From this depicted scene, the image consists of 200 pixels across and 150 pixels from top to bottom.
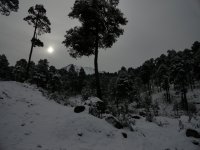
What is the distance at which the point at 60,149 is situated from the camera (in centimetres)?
675

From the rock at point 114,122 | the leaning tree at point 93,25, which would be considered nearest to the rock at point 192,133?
the rock at point 114,122

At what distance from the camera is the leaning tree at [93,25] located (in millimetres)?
15758

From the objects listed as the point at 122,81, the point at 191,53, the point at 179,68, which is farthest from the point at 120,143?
the point at 191,53

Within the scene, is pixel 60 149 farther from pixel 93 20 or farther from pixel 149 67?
pixel 149 67

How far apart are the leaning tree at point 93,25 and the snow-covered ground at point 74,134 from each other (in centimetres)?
643

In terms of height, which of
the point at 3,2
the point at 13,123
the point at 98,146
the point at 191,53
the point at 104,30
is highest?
the point at 191,53

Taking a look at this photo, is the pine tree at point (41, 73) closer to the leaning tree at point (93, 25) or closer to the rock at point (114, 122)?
the leaning tree at point (93, 25)

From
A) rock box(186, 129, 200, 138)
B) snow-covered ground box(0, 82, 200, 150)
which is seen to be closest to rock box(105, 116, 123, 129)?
snow-covered ground box(0, 82, 200, 150)

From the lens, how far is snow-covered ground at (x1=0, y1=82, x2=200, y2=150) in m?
7.19

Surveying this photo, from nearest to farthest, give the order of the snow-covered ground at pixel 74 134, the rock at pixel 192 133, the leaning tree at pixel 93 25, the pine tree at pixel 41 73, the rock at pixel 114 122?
the snow-covered ground at pixel 74 134
the rock at pixel 192 133
the rock at pixel 114 122
the leaning tree at pixel 93 25
the pine tree at pixel 41 73

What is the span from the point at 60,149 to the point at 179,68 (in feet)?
129

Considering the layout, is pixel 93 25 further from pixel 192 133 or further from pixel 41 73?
pixel 41 73

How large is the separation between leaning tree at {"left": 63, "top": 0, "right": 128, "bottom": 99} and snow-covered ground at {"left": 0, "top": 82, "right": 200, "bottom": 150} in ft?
21.1

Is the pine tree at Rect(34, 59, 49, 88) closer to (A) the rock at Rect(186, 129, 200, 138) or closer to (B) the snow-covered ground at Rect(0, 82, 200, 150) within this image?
(B) the snow-covered ground at Rect(0, 82, 200, 150)
